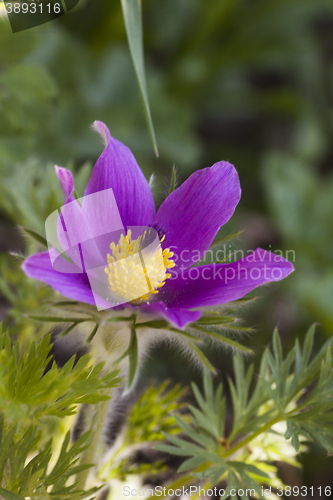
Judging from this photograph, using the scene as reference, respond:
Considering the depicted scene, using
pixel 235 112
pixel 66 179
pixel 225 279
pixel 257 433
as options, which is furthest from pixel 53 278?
pixel 235 112

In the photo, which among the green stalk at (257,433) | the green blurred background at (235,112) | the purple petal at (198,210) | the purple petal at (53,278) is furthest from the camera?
the green blurred background at (235,112)

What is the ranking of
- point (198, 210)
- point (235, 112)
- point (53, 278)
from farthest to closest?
point (235, 112), point (198, 210), point (53, 278)

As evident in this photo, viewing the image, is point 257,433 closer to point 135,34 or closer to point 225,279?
point 225,279

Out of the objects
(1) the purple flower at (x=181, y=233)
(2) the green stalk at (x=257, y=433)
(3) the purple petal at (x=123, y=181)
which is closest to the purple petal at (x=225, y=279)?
(1) the purple flower at (x=181, y=233)

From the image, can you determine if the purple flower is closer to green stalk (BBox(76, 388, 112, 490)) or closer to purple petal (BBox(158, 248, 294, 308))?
purple petal (BBox(158, 248, 294, 308))

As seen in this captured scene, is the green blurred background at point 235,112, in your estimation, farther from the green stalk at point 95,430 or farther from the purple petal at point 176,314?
the purple petal at point 176,314

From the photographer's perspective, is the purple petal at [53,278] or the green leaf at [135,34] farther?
the green leaf at [135,34]

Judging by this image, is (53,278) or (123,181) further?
(123,181)

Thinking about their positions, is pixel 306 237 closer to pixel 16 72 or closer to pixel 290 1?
pixel 290 1

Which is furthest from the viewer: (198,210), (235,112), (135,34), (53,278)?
(235,112)
